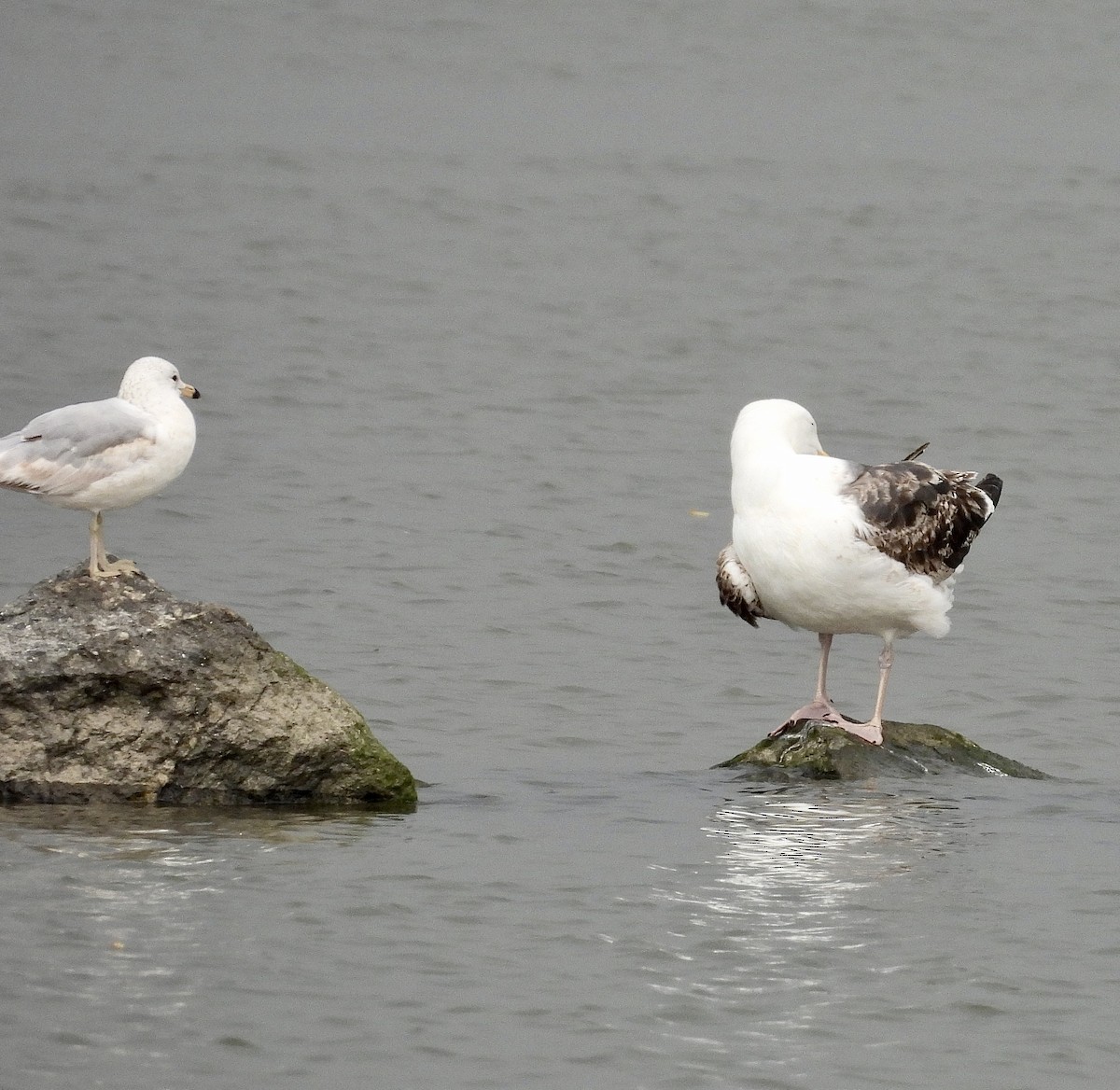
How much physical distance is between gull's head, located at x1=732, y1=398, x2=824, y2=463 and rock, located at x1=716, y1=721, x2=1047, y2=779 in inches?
53.0

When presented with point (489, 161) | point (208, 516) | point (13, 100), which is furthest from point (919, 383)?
point (13, 100)

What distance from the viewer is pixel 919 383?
67.3 ft

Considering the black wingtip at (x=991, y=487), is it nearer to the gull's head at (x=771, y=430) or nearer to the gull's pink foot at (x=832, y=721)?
the gull's head at (x=771, y=430)

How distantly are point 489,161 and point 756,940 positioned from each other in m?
22.7

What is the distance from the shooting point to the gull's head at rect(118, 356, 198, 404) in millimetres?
9242

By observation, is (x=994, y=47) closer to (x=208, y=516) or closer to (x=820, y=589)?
(x=208, y=516)

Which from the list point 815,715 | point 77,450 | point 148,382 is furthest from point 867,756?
point 77,450

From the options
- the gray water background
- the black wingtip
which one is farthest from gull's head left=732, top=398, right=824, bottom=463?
the gray water background

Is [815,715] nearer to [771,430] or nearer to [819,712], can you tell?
[819,712]

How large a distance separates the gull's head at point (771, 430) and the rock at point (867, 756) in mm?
1346

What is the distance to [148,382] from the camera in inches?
365

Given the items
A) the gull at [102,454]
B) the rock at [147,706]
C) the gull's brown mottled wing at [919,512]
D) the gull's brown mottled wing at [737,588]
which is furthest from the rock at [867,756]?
the gull at [102,454]

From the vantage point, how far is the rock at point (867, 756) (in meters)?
9.84

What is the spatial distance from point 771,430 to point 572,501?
658 cm
